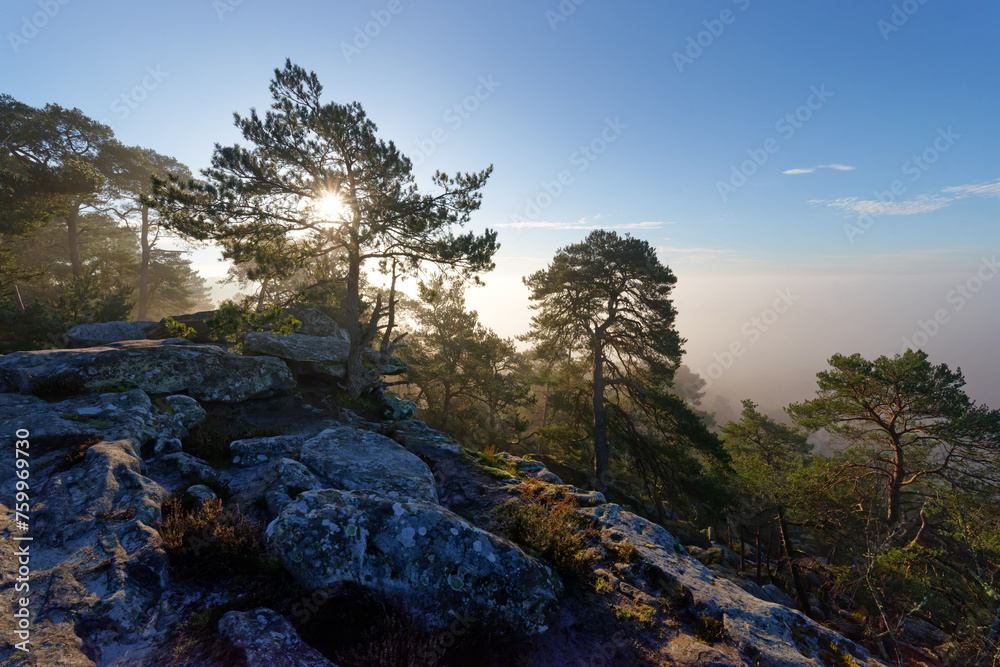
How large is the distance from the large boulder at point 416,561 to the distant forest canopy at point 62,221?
11873 mm

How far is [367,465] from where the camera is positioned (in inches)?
338

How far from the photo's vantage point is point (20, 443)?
6.43m

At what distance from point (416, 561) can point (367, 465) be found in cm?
416

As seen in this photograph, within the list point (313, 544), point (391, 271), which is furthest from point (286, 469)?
point (391, 271)

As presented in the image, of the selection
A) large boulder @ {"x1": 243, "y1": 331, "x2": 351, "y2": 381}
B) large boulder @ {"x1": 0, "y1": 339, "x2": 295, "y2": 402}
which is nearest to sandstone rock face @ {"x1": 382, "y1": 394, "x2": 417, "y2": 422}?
large boulder @ {"x1": 243, "y1": 331, "x2": 351, "y2": 381}

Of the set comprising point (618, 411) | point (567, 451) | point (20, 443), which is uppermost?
point (20, 443)

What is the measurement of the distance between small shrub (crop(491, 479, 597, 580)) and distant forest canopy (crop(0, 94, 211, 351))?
13.8 meters

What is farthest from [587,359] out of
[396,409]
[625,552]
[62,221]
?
[62,221]

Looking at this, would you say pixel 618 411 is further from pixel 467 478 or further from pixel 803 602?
pixel 467 478

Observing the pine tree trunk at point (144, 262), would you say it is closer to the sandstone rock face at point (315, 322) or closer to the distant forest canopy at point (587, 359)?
the distant forest canopy at point (587, 359)

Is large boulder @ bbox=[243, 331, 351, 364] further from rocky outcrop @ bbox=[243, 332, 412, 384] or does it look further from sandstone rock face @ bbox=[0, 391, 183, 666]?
sandstone rock face @ bbox=[0, 391, 183, 666]

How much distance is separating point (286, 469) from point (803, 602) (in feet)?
63.8

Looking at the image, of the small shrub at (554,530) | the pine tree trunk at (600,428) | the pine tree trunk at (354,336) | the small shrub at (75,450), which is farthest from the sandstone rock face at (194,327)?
the pine tree trunk at (600,428)

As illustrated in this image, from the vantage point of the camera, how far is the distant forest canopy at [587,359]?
41.1 ft
